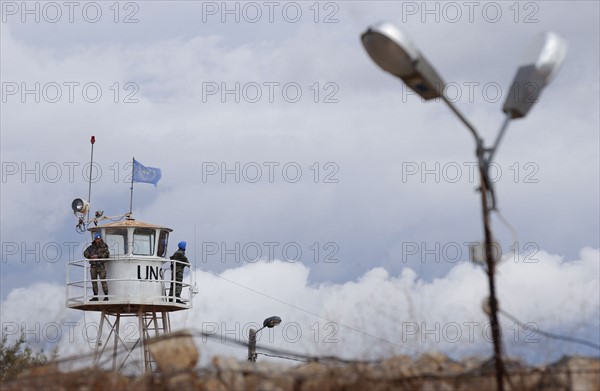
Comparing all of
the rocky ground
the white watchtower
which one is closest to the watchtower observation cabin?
the white watchtower

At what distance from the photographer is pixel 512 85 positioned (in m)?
10.5

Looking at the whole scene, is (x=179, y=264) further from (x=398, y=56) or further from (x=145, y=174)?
(x=398, y=56)

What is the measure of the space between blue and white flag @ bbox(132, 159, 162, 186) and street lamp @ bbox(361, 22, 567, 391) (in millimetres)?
19885

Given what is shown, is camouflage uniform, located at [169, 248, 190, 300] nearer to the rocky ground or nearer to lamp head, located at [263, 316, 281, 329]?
lamp head, located at [263, 316, 281, 329]

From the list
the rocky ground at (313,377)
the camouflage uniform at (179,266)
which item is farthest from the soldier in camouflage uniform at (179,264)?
the rocky ground at (313,377)

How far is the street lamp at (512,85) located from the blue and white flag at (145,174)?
1989 centimetres

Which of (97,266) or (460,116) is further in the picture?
(97,266)

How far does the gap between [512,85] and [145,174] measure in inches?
795

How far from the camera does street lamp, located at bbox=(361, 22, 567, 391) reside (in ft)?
31.8

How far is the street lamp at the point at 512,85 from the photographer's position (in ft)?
31.8

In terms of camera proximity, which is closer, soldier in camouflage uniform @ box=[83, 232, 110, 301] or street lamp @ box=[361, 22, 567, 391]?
street lamp @ box=[361, 22, 567, 391]

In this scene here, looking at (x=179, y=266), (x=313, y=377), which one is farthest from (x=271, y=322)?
(x=313, y=377)

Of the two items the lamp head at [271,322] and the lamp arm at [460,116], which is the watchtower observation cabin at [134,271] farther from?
the lamp arm at [460,116]

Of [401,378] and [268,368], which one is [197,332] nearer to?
[268,368]
